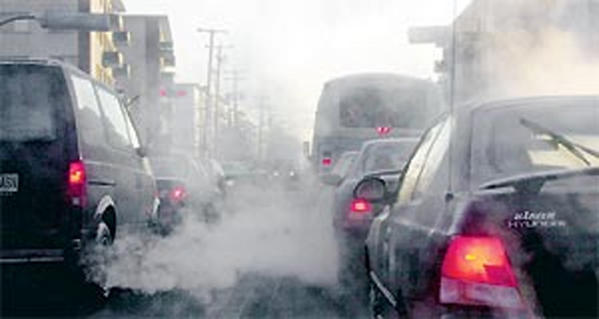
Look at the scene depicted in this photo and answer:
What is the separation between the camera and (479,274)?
10.9 ft

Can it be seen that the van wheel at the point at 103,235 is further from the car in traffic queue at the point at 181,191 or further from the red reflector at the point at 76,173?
the car in traffic queue at the point at 181,191

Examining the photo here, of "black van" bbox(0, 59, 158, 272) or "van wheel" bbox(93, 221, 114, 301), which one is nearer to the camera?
"black van" bbox(0, 59, 158, 272)

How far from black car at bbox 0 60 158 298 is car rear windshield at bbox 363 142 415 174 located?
11.1 feet

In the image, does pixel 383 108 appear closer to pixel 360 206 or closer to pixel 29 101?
pixel 360 206

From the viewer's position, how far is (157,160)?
15.8 metres

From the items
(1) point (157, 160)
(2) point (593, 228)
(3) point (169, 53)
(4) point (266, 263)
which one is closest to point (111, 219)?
(4) point (266, 263)

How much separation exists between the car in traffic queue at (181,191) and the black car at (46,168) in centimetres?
545

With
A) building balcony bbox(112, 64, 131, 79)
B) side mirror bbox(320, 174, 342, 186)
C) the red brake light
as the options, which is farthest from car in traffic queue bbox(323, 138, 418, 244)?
building balcony bbox(112, 64, 131, 79)

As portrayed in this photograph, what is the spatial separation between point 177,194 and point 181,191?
0.14 m

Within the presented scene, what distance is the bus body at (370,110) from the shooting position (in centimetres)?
2331

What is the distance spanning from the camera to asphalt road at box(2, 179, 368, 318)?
25.2ft

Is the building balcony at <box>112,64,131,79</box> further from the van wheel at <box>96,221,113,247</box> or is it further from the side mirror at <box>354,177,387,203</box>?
the side mirror at <box>354,177,387,203</box>

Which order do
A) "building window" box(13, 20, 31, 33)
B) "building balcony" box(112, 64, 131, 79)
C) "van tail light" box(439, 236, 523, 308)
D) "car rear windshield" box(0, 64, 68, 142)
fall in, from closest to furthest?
"van tail light" box(439, 236, 523, 308), "car rear windshield" box(0, 64, 68, 142), "building window" box(13, 20, 31, 33), "building balcony" box(112, 64, 131, 79)

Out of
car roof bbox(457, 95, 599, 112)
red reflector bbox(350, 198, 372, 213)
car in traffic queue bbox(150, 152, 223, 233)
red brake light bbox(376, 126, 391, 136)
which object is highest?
car roof bbox(457, 95, 599, 112)
